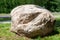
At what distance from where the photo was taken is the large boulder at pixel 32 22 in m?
7.16

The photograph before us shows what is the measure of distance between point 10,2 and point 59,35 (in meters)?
8.73

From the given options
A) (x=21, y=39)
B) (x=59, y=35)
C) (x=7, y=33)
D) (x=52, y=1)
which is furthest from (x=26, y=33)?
(x=52, y=1)

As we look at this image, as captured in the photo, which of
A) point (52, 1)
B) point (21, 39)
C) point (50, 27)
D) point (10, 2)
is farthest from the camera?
point (52, 1)

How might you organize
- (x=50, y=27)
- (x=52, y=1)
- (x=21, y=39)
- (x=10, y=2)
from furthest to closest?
(x=52, y=1) → (x=10, y=2) → (x=50, y=27) → (x=21, y=39)

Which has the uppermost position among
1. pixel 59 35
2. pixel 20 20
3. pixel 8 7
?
pixel 20 20

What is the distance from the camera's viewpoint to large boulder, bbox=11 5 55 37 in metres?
7.16

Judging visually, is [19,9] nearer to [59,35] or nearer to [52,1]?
[59,35]

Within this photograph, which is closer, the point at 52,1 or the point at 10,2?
the point at 10,2

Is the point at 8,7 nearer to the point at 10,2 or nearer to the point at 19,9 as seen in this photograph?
the point at 10,2

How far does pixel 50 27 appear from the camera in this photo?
7.59 m

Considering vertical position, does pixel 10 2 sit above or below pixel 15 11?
below

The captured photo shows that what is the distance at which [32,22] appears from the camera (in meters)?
7.26

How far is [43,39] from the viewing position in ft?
23.6

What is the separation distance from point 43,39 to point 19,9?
5.16 ft
